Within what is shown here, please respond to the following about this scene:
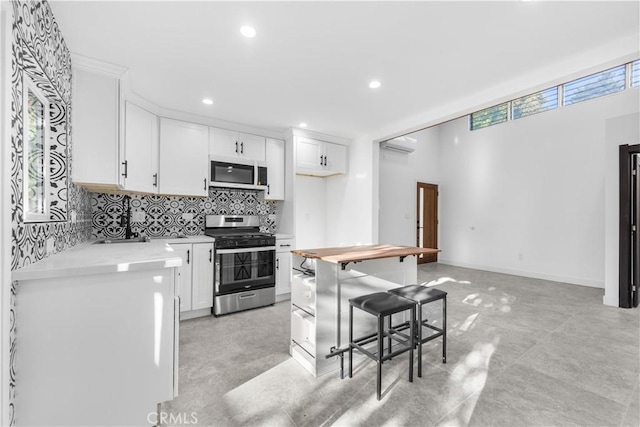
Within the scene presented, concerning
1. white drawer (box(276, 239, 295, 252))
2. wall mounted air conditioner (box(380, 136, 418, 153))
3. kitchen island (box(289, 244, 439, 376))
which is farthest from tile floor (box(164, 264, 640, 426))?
wall mounted air conditioner (box(380, 136, 418, 153))

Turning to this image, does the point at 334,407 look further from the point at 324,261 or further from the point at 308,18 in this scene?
the point at 308,18

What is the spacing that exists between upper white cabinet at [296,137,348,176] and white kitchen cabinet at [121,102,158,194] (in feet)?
6.12

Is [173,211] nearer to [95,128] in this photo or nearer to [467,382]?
[95,128]

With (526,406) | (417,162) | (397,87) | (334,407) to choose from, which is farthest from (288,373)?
(417,162)

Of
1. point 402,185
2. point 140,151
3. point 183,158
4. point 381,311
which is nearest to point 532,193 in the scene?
point 402,185

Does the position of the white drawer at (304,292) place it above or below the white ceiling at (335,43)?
below

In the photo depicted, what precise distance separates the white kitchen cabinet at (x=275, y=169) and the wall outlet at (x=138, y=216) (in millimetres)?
1580

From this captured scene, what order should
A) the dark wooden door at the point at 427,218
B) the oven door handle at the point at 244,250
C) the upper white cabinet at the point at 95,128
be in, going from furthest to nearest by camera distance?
the dark wooden door at the point at 427,218 → the oven door handle at the point at 244,250 → the upper white cabinet at the point at 95,128

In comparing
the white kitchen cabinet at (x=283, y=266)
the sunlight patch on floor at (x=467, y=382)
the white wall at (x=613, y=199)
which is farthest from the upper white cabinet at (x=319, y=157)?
the white wall at (x=613, y=199)

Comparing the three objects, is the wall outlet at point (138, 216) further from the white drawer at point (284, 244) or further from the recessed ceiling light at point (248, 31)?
the recessed ceiling light at point (248, 31)

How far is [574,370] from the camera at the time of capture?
2156mm

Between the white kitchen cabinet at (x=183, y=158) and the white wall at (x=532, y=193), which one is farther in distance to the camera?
the white wall at (x=532, y=193)

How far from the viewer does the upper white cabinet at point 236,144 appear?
12.2 feet

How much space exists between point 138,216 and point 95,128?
1388 mm
